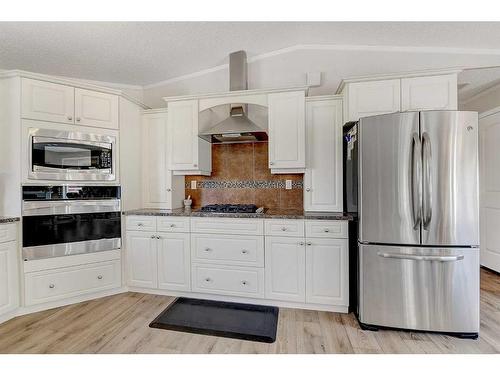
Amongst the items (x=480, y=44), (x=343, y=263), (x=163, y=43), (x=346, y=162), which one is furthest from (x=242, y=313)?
(x=480, y=44)

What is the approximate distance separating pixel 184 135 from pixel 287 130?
→ 1153mm

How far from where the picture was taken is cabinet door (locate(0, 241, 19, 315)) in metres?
2.19

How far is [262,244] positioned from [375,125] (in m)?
1.43

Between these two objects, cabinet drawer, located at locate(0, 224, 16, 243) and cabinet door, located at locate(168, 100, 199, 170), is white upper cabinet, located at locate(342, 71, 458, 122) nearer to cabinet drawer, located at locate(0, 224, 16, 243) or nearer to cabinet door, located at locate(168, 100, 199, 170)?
cabinet door, located at locate(168, 100, 199, 170)

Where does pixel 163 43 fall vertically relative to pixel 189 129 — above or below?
above

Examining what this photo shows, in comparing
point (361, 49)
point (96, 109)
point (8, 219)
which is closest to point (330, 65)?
point (361, 49)

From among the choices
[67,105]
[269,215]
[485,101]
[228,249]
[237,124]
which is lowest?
[228,249]

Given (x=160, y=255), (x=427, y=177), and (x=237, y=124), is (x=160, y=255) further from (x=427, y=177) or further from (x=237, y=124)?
(x=427, y=177)

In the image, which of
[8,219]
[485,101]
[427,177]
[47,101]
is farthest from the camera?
[485,101]

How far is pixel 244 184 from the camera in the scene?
10.3 ft

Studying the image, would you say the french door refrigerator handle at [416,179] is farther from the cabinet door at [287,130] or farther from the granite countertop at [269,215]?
the cabinet door at [287,130]

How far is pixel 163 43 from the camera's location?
106 inches

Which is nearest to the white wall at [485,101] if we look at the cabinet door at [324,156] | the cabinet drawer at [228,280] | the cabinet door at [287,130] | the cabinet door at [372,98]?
the cabinet door at [372,98]

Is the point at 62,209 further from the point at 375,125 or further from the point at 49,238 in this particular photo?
the point at 375,125
